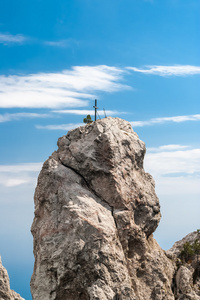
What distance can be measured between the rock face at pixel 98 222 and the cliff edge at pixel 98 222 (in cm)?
6

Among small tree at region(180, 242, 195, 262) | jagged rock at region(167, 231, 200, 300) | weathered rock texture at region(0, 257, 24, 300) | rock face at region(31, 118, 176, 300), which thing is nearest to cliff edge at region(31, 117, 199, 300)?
rock face at region(31, 118, 176, 300)

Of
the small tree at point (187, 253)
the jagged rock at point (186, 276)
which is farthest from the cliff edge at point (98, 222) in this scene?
the small tree at point (187, 253)

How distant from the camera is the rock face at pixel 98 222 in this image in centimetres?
3039

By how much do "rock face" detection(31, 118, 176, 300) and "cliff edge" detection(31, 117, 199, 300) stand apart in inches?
2.3

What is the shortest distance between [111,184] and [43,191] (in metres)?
4.51

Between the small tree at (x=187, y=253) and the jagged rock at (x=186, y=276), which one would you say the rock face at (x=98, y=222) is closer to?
the jagged rock at (x=186, y=276)

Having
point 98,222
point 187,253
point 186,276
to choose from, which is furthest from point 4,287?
point 186,276

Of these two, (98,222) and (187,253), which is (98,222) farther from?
(187,253)

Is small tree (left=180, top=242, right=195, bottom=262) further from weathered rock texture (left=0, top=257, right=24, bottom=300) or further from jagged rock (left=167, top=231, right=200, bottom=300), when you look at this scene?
weathered rock texture (left=0, top=257, right=24, bottom=300)

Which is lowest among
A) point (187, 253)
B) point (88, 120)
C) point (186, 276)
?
point (186, 276)

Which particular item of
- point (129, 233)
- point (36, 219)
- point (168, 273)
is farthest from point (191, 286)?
point (36, 219)

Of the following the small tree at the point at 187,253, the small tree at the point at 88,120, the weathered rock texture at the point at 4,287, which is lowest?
the weathered rock texture at the point at 4,287

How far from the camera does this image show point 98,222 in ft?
103

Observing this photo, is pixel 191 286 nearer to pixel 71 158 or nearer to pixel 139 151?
pixel 139 151
